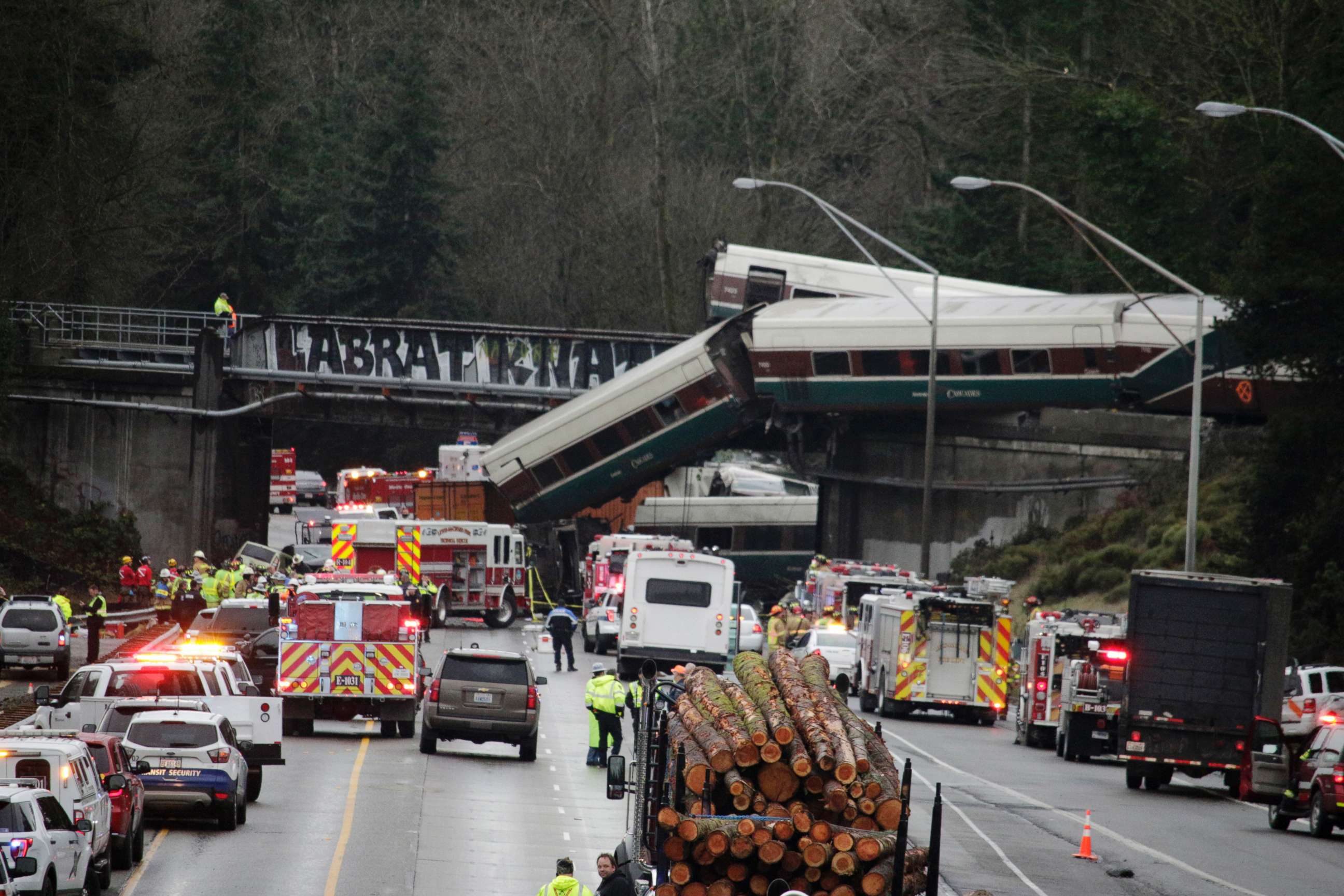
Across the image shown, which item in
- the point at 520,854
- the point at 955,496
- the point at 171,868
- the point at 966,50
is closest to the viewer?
the point at 171,868

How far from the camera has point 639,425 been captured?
53438 mm

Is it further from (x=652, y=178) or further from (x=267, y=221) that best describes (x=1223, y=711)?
(x=267, y=221)

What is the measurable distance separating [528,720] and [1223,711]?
9.15 meters

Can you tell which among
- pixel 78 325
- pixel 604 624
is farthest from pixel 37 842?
pixel 78 325

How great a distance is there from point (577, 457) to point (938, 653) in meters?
19.9

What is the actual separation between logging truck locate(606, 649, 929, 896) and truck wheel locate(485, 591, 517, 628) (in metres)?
37.6

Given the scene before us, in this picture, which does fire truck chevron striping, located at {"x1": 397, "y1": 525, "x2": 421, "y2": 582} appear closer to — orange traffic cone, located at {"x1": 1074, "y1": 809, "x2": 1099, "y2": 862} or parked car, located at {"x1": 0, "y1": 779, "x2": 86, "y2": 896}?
orange traffic cone, located at {"x1": 1074, "y1": 809, "x2": 1099, "y2": 862}

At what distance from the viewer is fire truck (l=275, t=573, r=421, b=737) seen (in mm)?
28328

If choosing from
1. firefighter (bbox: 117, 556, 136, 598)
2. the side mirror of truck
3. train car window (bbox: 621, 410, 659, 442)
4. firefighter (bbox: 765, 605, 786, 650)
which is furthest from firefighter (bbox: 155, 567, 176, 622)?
the side mirror of truck

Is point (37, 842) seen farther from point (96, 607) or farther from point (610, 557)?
point (610, 557)

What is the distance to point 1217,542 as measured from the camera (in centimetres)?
4744

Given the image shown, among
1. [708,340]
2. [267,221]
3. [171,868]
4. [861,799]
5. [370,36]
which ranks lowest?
[171,868]

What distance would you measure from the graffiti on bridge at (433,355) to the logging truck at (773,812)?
156 ft

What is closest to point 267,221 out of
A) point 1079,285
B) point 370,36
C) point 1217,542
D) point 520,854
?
point 370,36
